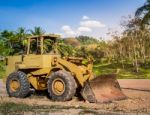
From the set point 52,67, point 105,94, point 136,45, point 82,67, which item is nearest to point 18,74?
point 52,67

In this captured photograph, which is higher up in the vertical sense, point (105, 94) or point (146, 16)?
point (146, 16)

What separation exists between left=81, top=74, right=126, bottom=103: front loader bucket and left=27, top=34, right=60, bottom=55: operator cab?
101 inches

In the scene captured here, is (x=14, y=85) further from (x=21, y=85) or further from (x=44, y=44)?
(x=44, y=44)

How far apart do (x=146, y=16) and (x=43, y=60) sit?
1130 inches

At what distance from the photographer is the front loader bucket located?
1470cm

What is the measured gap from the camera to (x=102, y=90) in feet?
50.5

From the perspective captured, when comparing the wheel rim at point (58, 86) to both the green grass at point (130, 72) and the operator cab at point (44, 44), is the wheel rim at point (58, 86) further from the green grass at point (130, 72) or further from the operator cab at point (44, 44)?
the green grass at point (130, 72)

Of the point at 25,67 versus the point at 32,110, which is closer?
the point at 32,110

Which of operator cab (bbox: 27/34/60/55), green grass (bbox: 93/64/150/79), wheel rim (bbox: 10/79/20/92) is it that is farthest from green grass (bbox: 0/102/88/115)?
green grass (bbox: 93/64/150/79)

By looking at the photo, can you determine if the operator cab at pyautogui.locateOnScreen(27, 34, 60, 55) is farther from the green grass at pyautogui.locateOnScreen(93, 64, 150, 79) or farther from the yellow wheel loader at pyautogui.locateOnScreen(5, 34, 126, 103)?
the green grass at pyautogui.locateOnScreen(93, 64, 150, 79)

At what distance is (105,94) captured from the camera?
50.2 ft

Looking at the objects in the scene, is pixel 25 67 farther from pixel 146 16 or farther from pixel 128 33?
pixel 128 33

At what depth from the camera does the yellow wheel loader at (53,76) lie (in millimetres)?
14859

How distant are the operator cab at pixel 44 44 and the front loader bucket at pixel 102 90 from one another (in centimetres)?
257
